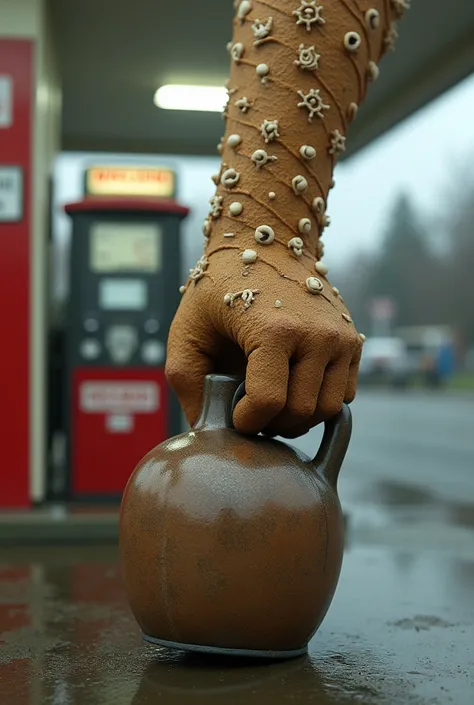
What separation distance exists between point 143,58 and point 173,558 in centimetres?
654

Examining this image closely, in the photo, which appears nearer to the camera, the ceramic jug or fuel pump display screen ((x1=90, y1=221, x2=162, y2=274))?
the ceramic jug

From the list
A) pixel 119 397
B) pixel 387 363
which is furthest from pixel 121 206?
pixel 387 363

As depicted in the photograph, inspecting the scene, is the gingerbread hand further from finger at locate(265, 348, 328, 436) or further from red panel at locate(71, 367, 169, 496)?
red panel at locate(71, 367, 169, 496)

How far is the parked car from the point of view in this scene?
43.6 meters

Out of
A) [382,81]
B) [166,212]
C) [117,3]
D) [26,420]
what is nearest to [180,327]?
[26,420]

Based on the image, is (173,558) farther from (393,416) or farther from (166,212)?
(393,416)

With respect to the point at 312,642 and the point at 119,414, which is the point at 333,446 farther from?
the point at 119,414

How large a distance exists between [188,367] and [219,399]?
154 millimetres

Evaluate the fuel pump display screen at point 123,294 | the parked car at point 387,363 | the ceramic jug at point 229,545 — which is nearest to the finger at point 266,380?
the ceramic jug at point 229,545

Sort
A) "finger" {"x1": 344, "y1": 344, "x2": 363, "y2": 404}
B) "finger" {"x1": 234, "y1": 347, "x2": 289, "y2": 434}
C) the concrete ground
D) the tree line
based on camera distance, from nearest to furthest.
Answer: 1. the concrete ground
2. "finger" {"x1": 234, "y1": 347, "x2": 289, "y2": 434}
3. "finger" {"x1": 344, "y1": 344, "x2": 363, "y2": 404}
4. the tree line

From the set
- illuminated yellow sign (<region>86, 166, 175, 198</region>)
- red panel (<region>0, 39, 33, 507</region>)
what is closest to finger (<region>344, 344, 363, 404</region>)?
red panel (<region>0, 39, 33, 507</region>)

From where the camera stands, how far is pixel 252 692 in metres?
2.73

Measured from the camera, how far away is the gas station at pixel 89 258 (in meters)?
6.57

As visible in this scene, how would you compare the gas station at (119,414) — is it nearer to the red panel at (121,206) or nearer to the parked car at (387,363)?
the red panel at (121,206)
